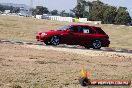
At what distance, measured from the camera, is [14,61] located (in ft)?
45.3

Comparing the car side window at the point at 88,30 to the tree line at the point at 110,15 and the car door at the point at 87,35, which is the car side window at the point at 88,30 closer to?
the car door at the point at 87,35

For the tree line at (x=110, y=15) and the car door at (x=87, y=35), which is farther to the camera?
the tree line at (x=110, y=15)

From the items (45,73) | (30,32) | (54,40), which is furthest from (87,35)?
(30,32)

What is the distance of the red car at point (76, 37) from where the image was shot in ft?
82.1

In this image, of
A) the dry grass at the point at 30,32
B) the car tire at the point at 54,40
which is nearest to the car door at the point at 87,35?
the car tire at the point at 54,40

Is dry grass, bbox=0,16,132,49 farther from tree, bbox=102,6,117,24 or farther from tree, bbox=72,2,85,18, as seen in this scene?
tree, bbox=72,2,85,18

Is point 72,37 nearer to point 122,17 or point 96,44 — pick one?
point 96,44

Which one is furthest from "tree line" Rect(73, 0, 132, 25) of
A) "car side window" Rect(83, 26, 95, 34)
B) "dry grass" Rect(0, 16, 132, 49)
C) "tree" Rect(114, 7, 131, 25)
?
"car side window" Rect(83, 26, 95, 34)

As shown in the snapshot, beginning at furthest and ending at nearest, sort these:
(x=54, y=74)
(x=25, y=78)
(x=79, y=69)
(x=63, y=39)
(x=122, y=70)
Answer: (x=63, y=39), (x=122, y=70), (x=79, y=69), (x=54, y=74), (x=25, y=78)

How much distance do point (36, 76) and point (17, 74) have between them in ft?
1.70

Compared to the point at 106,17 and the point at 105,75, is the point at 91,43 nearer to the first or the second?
the point at 105,75

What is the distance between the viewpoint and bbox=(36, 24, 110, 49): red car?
25.0 m

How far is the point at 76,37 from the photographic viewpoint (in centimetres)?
2556

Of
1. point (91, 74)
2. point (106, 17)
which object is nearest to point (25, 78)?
point (91, 74)
